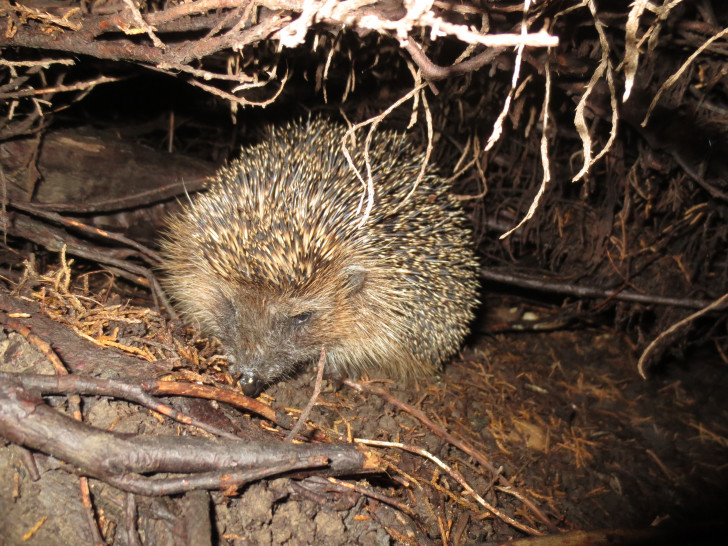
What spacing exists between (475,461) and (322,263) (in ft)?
6.07

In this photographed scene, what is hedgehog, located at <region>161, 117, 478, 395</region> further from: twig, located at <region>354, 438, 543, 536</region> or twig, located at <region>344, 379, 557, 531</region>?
twig, located at <region>354, 438, 543, 536</region>

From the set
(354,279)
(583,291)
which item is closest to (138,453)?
(354,279)

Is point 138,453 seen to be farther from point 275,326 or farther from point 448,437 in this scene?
point 448,437

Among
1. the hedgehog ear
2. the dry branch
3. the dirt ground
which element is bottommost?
the dirt ground

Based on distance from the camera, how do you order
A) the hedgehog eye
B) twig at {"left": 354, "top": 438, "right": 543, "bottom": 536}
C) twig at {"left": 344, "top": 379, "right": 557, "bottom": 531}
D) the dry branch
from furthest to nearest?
the hedgehog eye → twig at {"left": 344, "top": 379, "right": 557, "bottom": 531} → twig at {"left": 354, "top": 438, "right": 543, "bottom": 536} → the dry branch

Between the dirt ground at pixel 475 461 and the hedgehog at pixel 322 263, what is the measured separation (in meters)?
0.37

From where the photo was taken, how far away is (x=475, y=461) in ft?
12.0

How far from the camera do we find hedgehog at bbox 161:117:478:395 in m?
3.71

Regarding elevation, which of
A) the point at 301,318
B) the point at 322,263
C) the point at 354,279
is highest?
the point at 322,263

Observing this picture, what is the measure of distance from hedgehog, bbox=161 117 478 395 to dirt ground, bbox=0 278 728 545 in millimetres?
374

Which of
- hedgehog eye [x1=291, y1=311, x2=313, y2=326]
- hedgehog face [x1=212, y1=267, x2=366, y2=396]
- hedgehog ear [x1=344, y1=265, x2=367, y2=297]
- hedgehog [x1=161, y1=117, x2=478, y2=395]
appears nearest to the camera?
hedgehog face [x1=212, y1=267, x2=366, y2=396]

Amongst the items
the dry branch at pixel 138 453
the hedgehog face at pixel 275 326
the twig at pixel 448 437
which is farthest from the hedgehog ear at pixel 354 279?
the dry branch at pixel 138 453

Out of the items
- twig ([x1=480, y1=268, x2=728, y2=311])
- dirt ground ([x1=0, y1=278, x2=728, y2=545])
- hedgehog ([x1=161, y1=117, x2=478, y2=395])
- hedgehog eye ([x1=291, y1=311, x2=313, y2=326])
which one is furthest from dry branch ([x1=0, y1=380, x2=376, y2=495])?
twig ([x1=480, y1=268, x2=728, y2=311])

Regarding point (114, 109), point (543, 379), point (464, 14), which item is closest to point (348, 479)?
point (464, 14)
